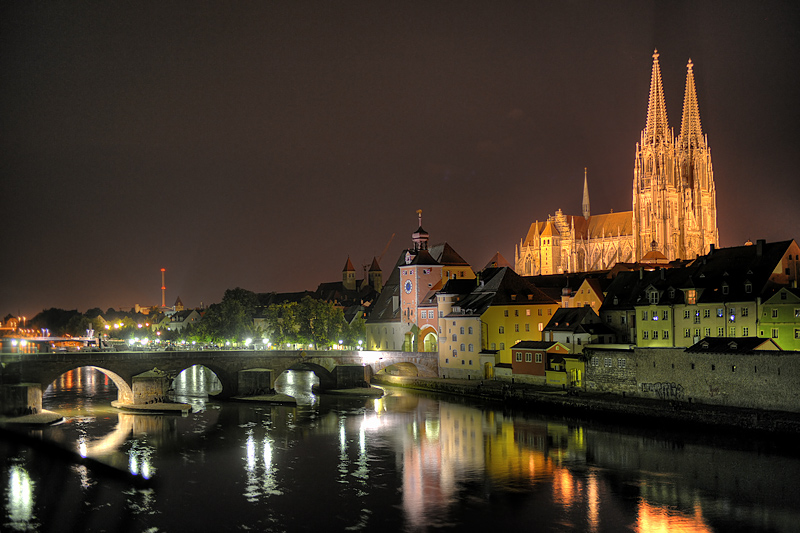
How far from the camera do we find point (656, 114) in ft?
493

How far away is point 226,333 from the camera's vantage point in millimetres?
106938

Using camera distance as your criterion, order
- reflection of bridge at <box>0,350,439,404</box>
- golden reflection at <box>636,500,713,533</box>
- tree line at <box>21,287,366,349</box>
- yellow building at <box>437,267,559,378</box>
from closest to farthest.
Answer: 1. golden reflection at <box>636,500,713,533</box>
2. reflection of bridge at <box>0,350,439,404</box>
3. yellow building at <box>437,267,559,378</box>
4. tree line at <box>21,287,366,349</box>

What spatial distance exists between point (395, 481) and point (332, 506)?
5450 millimetres

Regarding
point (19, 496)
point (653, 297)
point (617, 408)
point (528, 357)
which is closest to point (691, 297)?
point (653, 297)

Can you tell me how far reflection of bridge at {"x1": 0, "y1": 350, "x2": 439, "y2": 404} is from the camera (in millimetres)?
59281

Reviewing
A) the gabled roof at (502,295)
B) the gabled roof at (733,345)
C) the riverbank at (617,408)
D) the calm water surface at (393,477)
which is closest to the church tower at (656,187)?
the gabled roof at (502,295)

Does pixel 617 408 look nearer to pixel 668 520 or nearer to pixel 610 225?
pixel 668 520

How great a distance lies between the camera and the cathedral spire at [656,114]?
148125 mm

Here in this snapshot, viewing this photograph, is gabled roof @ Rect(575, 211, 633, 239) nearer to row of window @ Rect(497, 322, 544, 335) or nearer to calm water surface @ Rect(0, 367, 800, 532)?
row of window @ Rect(497, 322, 544, 335)

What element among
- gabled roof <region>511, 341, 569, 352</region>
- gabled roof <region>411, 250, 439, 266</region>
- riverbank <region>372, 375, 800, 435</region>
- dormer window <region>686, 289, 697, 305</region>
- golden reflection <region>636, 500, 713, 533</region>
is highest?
gabled roof <region>411, 250, 439, 266</region>

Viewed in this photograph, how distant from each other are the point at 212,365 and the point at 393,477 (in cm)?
3353

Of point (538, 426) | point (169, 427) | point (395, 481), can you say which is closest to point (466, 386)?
point (538, 426)

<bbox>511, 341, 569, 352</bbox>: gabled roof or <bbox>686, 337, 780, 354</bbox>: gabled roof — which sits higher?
<bbox>686, 337, 780, 354</bbox>: gabled roof

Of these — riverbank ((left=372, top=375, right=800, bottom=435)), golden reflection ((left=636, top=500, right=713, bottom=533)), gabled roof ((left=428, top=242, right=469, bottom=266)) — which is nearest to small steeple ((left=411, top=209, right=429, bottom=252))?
gabled roof ((left=428, top=242, right=469, bottom=266))
